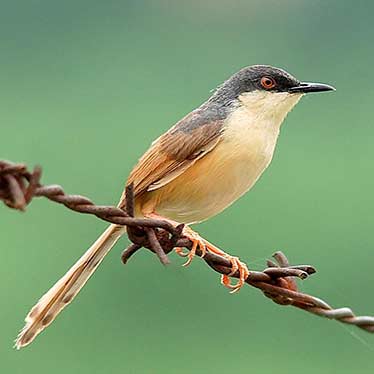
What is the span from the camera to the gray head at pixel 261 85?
623 cm

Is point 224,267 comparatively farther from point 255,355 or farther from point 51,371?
point 255,355

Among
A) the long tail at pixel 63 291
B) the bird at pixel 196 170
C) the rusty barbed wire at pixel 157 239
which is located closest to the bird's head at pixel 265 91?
the bird at pixel 196 170

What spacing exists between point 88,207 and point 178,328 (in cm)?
796

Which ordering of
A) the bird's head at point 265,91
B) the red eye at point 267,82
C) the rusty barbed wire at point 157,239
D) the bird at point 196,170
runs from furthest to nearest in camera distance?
the red eye at point 267,82 < the bird's head at point 265,91 < the bird at point 196,170 < the rusty barbed wire at point 157,239

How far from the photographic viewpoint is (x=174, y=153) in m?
5.72

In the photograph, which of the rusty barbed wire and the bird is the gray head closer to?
the bird

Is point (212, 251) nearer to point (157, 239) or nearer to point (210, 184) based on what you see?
point (210, 184)

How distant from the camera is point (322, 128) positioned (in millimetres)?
17297

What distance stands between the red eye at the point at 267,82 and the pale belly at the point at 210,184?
0.57 m

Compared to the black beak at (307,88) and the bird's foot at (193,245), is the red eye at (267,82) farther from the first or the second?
the bird's foot at (193,245)

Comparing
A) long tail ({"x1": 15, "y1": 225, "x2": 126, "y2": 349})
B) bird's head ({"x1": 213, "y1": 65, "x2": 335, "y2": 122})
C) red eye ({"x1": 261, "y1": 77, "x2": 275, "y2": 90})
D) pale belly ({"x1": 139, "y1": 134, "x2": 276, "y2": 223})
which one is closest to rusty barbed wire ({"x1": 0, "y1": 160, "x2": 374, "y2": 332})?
long tail ({"x1": 15, "y1": 225, "x2": 126, "y2": 349})

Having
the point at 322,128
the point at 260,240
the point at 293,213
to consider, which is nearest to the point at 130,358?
the point at 260,240

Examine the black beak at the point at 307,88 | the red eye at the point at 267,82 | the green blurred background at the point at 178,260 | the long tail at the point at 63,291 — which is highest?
the red eye at the point at 267,82

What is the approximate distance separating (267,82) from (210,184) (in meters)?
0.83
